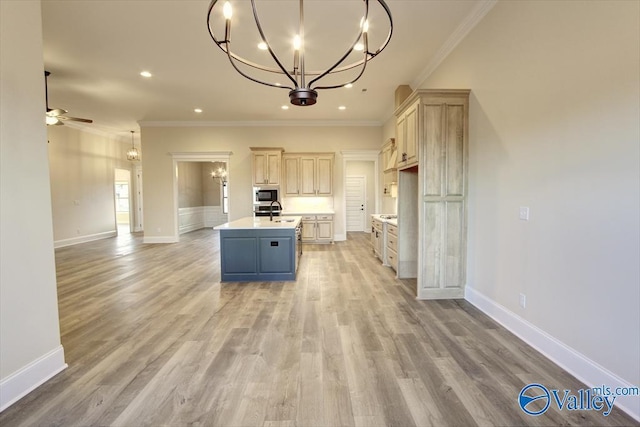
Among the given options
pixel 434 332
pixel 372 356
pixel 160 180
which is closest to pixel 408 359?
pixel 372 356

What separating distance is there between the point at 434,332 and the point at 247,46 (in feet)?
14.2

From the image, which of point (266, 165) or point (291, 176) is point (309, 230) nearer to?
point (291, 176)

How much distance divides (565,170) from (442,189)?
1382mm

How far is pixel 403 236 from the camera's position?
4484mm

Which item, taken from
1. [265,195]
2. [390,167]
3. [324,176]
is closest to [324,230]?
[324,176]

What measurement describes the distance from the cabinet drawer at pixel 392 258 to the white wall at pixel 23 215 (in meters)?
4.11

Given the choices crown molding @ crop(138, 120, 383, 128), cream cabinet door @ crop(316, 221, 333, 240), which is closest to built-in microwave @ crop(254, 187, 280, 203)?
cream cabinet door @ crop(316, 221, 333, 240)

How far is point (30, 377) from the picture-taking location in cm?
194

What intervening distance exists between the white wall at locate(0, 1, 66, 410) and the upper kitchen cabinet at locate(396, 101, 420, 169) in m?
3.55

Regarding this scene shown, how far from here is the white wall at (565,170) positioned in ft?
5.75

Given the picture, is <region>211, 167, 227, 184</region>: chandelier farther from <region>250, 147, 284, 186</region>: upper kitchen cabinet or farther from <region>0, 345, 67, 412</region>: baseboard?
<region>0, 345, 67, 412</region>: baseboard

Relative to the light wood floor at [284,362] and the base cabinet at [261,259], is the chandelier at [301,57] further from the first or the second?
the base cabinet at [261,259]

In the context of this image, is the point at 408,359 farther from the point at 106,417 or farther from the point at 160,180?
the point at 160,180

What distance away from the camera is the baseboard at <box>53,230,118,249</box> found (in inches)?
292
